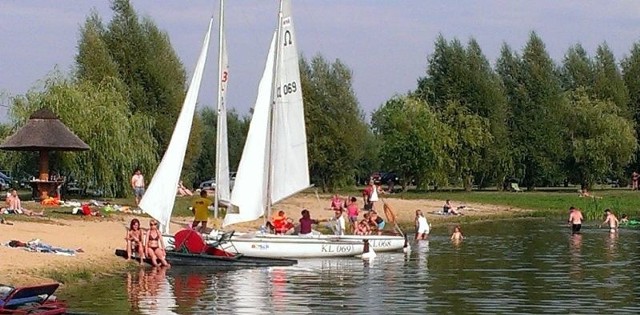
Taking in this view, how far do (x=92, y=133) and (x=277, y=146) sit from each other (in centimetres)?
2293

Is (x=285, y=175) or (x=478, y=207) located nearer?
(x=285, y=175)

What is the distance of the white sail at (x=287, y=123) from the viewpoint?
3519 cm

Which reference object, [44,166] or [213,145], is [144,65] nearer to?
[44,166]

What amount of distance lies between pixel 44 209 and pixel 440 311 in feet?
77.8

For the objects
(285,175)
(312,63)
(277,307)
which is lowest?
(277,307)

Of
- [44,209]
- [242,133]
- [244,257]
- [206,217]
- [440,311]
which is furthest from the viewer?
[242,133]

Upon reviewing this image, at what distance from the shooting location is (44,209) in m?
43.1

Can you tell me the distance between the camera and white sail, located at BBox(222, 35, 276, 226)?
3456 cm

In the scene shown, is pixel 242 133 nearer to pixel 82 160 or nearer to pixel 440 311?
pixel 82 160

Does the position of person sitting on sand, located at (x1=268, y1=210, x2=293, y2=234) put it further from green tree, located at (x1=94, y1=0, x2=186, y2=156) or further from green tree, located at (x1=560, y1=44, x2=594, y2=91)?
green tree, located at (x1=560, y1=44, x2=594, y2=91)

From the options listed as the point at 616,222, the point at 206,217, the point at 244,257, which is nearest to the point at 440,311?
the point at 244,257

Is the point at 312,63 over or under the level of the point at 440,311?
over

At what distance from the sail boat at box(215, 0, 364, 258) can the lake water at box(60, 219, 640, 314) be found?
2347mm

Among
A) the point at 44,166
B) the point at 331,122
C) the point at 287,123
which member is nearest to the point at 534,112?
the point at 331,122
